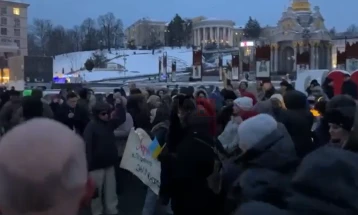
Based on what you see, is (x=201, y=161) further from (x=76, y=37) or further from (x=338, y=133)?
(x=76, y=37)

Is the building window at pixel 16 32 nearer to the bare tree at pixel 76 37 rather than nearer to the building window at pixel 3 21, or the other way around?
the building window at pixel 3 21

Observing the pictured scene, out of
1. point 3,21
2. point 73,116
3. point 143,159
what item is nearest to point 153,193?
point 143,159

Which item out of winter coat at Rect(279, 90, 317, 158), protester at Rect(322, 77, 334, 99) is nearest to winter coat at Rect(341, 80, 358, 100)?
Answer: protester at Rect(322, 77, 334, 99)

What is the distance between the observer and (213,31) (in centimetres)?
14700

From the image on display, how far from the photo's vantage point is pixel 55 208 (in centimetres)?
191

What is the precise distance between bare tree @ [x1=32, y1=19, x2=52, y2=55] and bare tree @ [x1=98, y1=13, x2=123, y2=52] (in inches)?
434

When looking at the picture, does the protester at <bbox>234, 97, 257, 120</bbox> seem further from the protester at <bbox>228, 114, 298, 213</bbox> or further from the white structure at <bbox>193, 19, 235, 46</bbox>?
the white structure at <bbox>193, 19, 235, 46</bbox>

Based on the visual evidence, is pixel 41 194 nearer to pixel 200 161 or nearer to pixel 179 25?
pixel 200 161

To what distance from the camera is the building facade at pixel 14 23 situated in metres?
102

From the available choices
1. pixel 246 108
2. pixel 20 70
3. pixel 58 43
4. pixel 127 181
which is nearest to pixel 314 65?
pixel 20 70

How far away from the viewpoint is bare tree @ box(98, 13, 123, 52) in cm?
13850

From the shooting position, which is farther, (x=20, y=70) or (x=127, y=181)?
(x=20, y=70)

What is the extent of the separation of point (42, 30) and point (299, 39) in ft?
281

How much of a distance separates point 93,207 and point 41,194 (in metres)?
6.63
